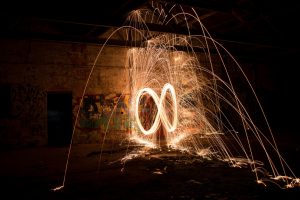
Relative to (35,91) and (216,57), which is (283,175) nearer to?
(35,91)

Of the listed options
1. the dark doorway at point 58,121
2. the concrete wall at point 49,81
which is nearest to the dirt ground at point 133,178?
the concrete wall at point 49,81

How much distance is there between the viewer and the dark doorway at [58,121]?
11.3m

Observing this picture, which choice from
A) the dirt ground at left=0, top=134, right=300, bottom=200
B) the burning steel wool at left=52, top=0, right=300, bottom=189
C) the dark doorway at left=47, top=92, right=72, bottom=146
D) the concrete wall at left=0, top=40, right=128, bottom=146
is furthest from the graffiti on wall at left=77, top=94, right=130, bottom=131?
the dirt ground at left=0, top=134, right=300, bottom=200

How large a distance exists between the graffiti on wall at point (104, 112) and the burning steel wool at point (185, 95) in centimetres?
40

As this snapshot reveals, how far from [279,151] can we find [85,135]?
7.16 meters

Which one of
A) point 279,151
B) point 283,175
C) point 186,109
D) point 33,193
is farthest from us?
point 186,109

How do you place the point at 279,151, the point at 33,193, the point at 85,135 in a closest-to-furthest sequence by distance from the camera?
Answer: the point at 33,193 < the point at 279,151 < the point at 85,135

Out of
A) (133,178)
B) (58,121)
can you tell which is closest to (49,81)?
(58,121)

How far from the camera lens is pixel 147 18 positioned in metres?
12.7

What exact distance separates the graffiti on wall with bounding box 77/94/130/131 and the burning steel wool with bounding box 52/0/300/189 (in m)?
0.40

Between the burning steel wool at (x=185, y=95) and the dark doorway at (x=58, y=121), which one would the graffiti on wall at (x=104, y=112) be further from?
the dark doorway at (x=58, y=121)

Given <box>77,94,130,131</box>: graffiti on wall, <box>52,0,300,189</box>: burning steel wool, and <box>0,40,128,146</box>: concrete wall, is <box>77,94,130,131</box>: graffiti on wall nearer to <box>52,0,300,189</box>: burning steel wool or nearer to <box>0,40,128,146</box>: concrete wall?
<box>0,40,128,146</box>: concrete wall

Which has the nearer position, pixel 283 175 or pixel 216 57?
pixel 283 175

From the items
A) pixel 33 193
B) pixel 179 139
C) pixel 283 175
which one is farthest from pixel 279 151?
pixel 33 193
